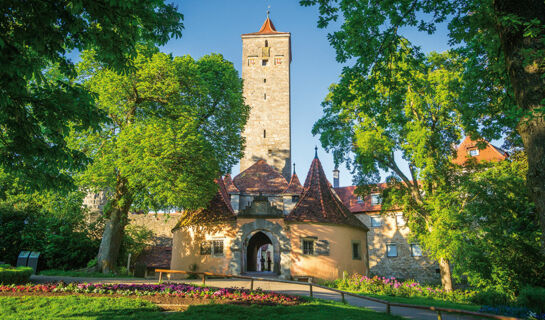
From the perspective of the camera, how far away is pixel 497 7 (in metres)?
5.93

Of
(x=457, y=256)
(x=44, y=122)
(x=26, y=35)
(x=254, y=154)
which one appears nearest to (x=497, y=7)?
(x=26, y=35)

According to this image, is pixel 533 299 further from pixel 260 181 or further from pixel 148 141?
pixel 260 181

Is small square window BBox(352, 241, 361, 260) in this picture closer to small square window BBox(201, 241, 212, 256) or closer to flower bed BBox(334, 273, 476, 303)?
flower bed BBox(334, 273, 476, 303)

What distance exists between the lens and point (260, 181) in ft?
99.5

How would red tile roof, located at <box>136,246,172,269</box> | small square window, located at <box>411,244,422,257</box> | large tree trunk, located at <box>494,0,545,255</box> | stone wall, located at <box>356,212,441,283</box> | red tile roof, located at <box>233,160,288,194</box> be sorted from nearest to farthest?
large tree trunk, located at <box>494,0,545,255</box> → red tile roof, located at <box>233,160,288,194</box> → red tile roof, located at <box>136,246,172,269</box> → stone wall, located at <box>356,212,441,283</box> → small square window, located at <box>411,244,422,257</box>

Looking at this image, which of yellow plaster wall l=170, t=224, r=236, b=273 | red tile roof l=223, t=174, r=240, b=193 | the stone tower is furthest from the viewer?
the stone tower

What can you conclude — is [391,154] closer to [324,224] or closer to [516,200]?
[324,224]

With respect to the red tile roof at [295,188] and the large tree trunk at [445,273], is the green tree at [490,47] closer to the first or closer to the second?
the large tree trunk at [445,273]

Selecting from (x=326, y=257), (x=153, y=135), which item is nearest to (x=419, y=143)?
(x=326, y=257)

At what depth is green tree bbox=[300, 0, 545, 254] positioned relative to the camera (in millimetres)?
5277

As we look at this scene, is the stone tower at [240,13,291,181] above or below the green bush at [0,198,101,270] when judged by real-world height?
above

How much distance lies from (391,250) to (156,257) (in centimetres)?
2057

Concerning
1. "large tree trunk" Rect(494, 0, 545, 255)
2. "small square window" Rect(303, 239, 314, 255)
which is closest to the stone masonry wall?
"small square window" Rect(303, 239, 314, 255)

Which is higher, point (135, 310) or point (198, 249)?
point (198, 249)
